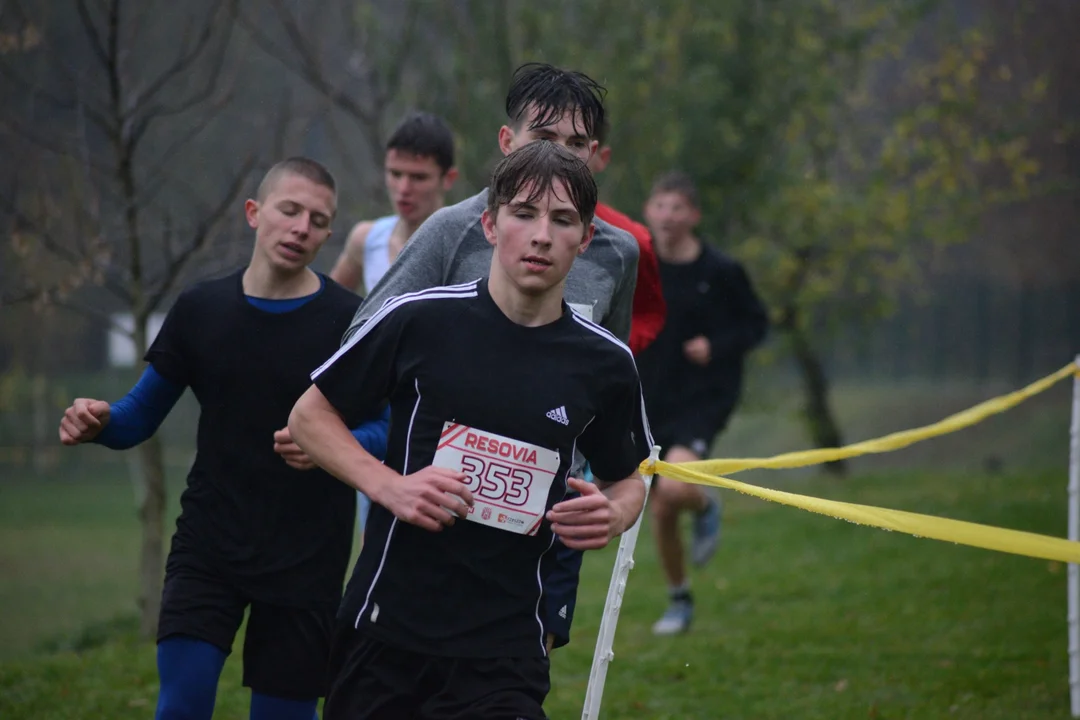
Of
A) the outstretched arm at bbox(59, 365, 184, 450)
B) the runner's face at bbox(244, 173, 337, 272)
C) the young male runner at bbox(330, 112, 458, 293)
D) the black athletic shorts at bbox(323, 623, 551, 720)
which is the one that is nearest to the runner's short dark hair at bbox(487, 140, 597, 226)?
the black athletic shorts at bbox(323, 623, 551, 720)

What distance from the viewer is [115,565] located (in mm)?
16766

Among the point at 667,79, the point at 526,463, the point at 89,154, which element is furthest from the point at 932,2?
the point at 526,463

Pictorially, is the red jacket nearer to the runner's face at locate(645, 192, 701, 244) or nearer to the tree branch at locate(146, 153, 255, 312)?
the runner's face at locate(645, 192, 701, 244)

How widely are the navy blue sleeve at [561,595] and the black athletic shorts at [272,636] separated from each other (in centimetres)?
84

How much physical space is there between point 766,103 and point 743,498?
5.93m

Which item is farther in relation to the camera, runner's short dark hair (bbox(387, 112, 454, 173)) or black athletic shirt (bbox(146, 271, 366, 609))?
runner's short dark hair (bbox(387, 112, 454, 173))

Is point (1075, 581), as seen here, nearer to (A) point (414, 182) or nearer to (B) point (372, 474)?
(A) point (414, 182)

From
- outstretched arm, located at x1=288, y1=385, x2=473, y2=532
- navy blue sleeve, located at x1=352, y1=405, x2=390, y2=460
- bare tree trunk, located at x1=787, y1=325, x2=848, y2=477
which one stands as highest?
bare tree trunk, located at x1=787, y1=325, x2=848, y2=477

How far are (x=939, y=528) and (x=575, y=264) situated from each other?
1399 mm

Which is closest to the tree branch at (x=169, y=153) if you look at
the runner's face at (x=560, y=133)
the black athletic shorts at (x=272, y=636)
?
the black athletic shorts at (x=272, y=636)

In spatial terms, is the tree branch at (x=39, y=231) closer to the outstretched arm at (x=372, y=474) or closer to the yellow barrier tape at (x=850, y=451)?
the yellow barrier tape at (x=850, y=451)

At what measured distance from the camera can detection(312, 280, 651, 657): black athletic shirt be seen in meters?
3.15

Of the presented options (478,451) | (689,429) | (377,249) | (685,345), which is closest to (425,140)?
(377,249)

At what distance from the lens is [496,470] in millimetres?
3152
